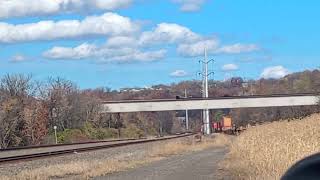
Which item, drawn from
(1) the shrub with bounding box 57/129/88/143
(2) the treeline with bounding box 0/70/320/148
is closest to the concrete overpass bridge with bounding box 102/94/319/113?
(2) the treeline with bounding box 0/70/320/148

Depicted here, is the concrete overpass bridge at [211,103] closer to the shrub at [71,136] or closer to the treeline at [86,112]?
the treeline at [86,112]

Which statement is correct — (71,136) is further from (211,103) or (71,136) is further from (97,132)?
(211,103)

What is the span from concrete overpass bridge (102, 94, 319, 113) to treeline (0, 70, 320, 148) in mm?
2607

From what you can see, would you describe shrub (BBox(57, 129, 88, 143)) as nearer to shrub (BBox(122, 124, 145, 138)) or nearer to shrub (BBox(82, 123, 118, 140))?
shrub (BBox(82, 123, 118, 140))

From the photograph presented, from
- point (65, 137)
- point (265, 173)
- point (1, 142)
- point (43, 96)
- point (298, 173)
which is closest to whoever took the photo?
point (298, 173)

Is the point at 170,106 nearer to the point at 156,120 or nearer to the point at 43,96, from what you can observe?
the point at 43,96

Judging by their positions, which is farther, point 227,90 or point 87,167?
point 227,90

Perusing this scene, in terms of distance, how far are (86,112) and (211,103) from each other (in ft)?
80.2

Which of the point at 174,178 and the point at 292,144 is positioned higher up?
the point at 292,144

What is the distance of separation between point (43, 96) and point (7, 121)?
29600mm

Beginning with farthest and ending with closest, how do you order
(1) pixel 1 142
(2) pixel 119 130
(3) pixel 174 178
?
(2) pixel 119 130 < (1) pixel 1 142 < (3) pixel 174 178

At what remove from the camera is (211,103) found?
114 m

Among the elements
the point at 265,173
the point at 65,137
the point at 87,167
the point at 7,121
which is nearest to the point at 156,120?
the point at 65,137

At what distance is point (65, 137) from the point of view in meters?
86.6
